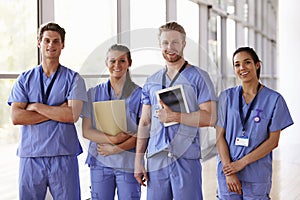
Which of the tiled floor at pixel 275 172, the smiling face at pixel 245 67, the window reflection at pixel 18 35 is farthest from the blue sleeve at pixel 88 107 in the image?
the window reflection at pixel 18 35

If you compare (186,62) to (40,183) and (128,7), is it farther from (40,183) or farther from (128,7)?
(128,7)

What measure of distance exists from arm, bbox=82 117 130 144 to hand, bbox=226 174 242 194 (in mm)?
594

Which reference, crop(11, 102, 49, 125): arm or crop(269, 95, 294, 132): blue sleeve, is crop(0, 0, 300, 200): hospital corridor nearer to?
crop(11, 102, 49, 125): arm

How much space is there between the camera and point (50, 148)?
253cm

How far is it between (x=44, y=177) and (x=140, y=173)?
51cm

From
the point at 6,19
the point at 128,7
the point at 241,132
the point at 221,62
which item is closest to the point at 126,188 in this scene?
the point at 241,132

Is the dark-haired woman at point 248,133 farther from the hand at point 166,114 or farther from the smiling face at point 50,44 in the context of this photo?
the smiling face at point 50,44

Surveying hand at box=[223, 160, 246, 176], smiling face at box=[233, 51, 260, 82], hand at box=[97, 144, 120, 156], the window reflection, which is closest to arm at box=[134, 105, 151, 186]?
hand at box=[97, 144, 120, 156]

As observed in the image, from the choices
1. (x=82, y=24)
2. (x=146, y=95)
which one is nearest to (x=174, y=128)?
(x=146, y=95)

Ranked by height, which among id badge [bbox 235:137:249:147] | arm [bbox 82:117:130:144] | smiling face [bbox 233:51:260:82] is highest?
smiling face [bbox 233:51:260:82]

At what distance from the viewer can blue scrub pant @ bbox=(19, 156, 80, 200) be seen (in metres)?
2.52

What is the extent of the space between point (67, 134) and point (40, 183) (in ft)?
0.96

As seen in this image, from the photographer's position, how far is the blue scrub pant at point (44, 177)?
252cm

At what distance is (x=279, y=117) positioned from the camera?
2613mm
